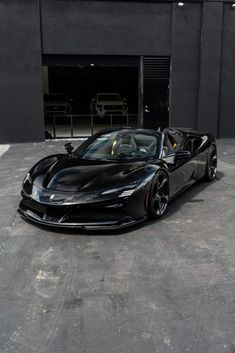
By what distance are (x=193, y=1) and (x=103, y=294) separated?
1244cm

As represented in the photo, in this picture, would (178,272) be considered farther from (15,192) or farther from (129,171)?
(15,192)

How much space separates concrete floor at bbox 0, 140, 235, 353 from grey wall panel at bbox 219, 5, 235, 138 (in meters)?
9.12

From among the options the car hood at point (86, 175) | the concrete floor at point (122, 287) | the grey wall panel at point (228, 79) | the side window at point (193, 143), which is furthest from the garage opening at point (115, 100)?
the concrete floor at point (122, 287)

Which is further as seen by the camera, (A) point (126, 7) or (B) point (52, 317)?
(A) point (126, 7)

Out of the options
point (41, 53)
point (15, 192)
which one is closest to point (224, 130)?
point (41, 53)

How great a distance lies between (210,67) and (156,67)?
177cm

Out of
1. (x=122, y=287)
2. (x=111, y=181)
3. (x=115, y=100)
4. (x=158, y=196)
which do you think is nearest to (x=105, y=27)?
(x=115, y=100)

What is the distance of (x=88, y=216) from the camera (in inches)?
207

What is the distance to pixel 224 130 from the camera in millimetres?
15047

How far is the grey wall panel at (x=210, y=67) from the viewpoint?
14250 mm

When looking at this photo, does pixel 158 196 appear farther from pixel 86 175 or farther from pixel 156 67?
pixel 156 67

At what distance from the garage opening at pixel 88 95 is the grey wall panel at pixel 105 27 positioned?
42 cm

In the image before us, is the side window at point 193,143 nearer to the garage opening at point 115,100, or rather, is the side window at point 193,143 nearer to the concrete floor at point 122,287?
the concrete floor at point 122,287

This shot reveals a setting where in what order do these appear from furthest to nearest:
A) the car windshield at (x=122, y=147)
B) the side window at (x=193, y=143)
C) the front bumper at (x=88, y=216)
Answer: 1. the side window at (x=193, y=143)
2. the car windshield at (x=122, y=147)
3. the front bumper at (x=88, y=216)
